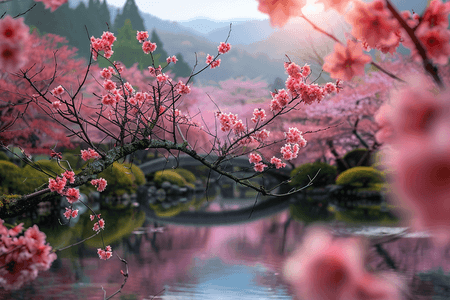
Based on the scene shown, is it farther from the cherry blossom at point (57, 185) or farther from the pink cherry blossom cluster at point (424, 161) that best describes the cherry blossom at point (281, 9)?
the cherry blossom at point (57, 185)

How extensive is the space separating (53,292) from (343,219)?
28.9ft

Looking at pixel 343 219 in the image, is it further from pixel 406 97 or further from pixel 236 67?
pixel 236 67

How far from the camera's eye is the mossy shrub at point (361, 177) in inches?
634

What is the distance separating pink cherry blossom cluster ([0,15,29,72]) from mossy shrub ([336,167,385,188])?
16663 mm

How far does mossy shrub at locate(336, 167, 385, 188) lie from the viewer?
16.1 m

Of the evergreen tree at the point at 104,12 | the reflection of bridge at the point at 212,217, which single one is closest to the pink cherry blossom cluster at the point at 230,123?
the reflection of bridge at the point at 212,217

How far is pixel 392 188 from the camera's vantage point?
338 mm

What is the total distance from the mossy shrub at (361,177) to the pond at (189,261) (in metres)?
5.62

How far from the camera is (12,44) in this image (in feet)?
3.02

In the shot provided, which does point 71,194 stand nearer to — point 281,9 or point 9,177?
point 281,9

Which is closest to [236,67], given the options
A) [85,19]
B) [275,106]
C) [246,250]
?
[85,19]

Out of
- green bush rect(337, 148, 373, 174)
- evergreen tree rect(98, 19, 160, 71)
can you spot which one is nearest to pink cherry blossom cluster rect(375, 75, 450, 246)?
green bush rect(337, 148, 373, 174)

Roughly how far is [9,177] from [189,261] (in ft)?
25.1

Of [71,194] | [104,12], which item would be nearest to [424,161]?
[71,194]
